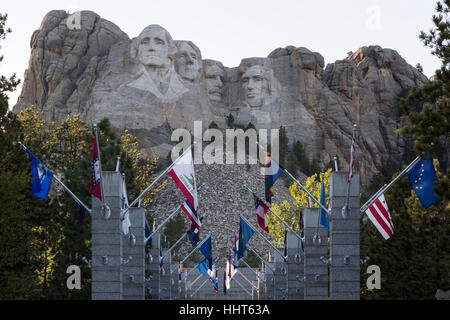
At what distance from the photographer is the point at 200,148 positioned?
12475 centimetres

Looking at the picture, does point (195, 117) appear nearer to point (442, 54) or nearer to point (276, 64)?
point (276, 64)

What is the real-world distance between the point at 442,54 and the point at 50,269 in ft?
94.9

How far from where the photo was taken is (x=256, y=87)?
13625cm

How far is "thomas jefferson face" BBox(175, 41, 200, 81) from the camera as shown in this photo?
431 ft

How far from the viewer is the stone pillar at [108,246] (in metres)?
33.0

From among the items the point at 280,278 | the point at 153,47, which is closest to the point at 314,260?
the point at 280,278

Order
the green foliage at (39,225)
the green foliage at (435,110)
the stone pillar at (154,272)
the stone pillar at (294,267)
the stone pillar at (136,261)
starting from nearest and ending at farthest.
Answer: the green foliage at (435,110), the green foliage at (39,225), the stone pillar at (136,261), the stone pillar at (294,267), the stone pillar at (154,272)

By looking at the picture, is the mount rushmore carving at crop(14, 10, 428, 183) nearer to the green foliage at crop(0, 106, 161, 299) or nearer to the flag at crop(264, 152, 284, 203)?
the green foliage at crop(0, 106, 161, 299)

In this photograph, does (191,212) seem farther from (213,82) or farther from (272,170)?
(213,82)

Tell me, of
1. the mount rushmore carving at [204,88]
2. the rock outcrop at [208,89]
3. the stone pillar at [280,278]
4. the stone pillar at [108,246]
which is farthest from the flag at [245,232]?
Answer: the mount rushmore carving at [204,88]

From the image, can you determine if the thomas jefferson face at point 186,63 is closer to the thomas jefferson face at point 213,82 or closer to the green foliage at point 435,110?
the thomas jefferson face at point 213,82

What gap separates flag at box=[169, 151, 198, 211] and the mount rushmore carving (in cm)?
8514

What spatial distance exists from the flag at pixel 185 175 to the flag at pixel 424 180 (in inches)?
326

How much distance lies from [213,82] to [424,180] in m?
108
